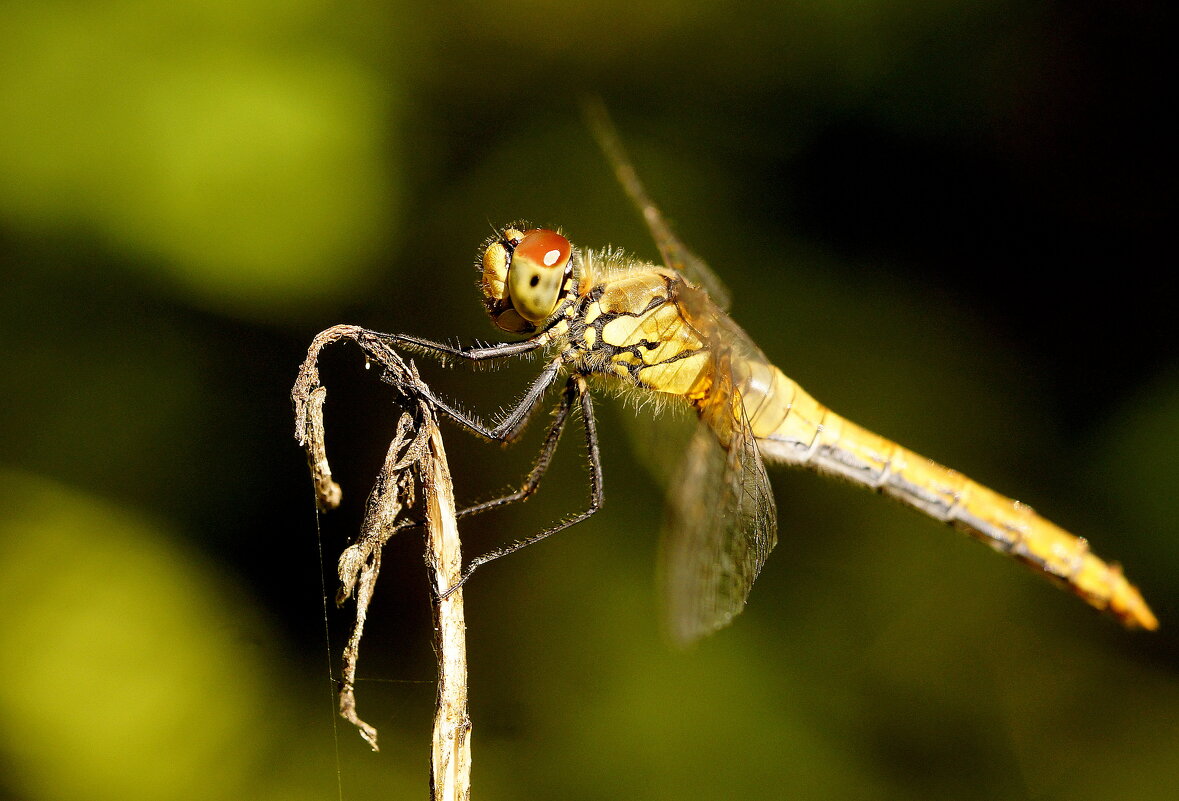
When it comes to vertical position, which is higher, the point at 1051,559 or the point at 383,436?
the point at 383,436

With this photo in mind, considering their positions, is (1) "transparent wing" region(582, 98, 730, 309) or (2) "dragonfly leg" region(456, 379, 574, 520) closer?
(2) "dragonfly leg" region(456, 379, 574, 520)

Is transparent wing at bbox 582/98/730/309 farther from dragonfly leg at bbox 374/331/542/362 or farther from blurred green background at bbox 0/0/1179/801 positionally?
dragonfly leg at bbox 374/331/542/362

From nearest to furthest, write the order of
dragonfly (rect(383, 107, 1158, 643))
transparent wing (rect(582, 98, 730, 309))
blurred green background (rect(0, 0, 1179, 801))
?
dragonfly (rect(383, 107, 1158, 643)), blurred green background (rect(0, 0, 1179, 801)), transparent wing (rect(582, 98, 730, 309))

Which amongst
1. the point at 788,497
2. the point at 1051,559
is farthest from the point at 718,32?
the point at 1051,559

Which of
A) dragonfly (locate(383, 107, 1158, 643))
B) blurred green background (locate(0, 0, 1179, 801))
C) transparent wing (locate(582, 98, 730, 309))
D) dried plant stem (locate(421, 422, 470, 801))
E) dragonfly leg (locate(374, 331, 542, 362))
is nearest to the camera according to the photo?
dried plant stem (locate(421, 422, 470, 801))

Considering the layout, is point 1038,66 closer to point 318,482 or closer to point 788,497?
point 788,497

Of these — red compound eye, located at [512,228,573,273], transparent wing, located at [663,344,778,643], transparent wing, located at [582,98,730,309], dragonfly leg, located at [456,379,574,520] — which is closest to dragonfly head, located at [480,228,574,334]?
red compound eye, located at [512,228,573,273]
